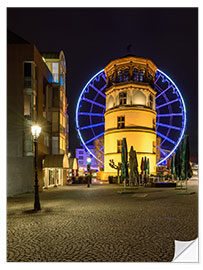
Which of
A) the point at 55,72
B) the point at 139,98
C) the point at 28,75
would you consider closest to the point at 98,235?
the point at 28,75

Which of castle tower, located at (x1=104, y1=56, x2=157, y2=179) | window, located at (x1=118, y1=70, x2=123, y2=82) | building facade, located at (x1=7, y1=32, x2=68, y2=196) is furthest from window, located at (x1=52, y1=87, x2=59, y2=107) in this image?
window, located at (x1=118, y1=70, x2=123, y2=82)

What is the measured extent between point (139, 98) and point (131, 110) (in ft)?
6.58

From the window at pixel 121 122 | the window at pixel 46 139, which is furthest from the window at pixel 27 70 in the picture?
the window at pixel 121 122

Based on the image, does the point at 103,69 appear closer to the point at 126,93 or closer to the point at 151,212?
the point at 126,93

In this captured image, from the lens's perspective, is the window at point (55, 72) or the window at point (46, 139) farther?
the window at point (55, 72)

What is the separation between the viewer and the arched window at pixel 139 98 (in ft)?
118

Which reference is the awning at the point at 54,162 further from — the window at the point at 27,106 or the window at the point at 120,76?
the window at the point at 120,76

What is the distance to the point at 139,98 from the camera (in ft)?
118

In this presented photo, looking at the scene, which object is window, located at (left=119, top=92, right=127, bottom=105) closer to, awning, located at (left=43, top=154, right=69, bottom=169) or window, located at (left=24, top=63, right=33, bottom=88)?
awning, located at (left=43, top=154, right=69, bottom=169)

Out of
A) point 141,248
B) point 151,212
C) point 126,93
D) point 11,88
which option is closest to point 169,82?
point 126,93

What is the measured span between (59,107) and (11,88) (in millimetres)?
9295

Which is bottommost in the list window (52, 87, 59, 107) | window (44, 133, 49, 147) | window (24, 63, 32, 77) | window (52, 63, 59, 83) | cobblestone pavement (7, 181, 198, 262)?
cobblestone pavement (7, 181, 198, 262)

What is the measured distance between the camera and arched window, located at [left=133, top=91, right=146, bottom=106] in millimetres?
35969
